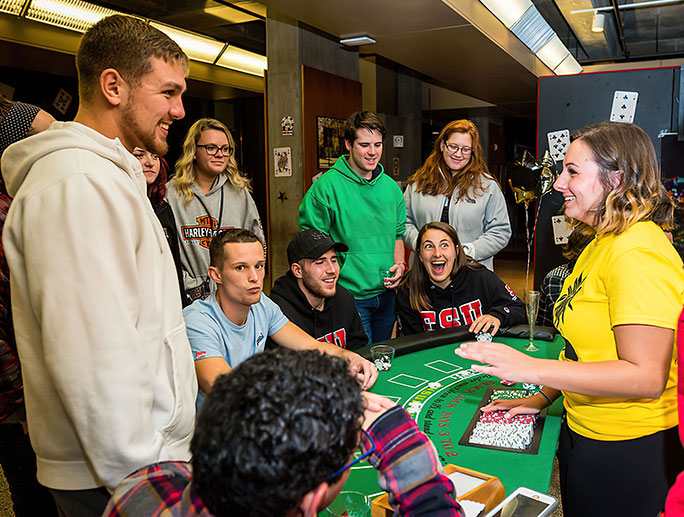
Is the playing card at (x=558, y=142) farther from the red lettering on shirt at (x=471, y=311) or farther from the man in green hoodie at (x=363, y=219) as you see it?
the red lettering on shirt at (x=471, y=311)

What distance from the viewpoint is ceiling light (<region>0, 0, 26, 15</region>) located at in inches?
180

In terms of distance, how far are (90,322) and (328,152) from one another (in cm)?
487

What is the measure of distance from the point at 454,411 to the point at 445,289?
1.26 metres

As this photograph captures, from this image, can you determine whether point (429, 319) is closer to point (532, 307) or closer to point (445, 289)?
point (445, 289)

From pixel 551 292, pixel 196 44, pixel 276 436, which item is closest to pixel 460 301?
pixel 551 292

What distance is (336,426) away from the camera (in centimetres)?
66

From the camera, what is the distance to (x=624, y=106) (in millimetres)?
3936

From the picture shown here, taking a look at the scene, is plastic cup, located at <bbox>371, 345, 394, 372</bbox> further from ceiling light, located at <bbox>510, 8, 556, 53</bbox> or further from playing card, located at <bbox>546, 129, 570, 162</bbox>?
ceiling light, located at <bbox>510, 8, 556, 53</bbox>

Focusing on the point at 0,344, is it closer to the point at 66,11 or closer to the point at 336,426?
the point at 336,426

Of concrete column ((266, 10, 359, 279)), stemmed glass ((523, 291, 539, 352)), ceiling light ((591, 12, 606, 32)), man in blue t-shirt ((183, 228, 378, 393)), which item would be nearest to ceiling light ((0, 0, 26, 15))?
concrete column ((266, 10, 359, 279))

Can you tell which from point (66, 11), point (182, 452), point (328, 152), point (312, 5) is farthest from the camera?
point (328, 152)

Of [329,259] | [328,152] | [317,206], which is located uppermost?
[328,152]

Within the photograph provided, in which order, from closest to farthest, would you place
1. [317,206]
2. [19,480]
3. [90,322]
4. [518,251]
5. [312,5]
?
[90,322] → [19,480] → [317,206] → [312,5] → [518,251]

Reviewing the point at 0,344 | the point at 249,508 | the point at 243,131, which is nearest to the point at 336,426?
the point at 249,508
